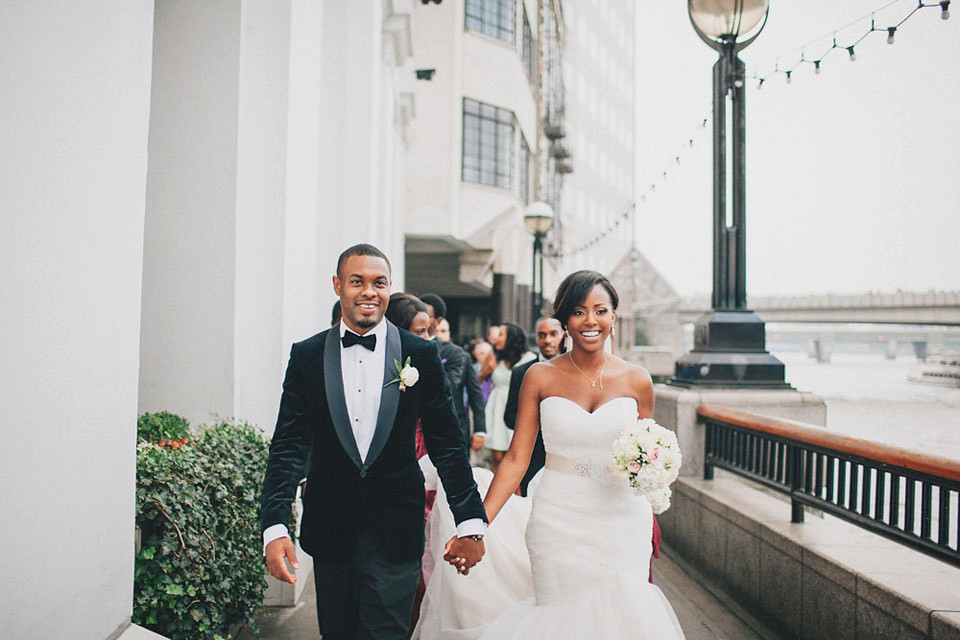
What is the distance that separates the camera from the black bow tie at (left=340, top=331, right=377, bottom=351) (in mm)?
3070

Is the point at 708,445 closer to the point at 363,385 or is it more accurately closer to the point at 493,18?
the point at 363,385

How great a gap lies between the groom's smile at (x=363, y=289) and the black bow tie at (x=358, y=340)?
0.15 feet

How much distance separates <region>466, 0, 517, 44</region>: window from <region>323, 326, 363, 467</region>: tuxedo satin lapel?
1730 centimetres

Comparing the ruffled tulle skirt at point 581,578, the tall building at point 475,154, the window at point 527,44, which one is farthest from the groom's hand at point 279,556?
the window at point 527,44

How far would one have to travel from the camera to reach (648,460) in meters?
3.17

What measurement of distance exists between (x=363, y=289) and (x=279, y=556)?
45.4 inches

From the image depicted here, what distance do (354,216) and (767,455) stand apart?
551cm

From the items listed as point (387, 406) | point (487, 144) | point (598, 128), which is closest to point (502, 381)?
point (387, 406)

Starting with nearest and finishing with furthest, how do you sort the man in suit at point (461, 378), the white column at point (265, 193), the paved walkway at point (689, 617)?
the paved walkway at point (689, 617)
the white column at point (265, 193)
the man in suit at point (461, 378)

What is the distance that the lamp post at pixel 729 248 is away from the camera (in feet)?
23.3

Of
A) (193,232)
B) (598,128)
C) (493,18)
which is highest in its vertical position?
(598,128)

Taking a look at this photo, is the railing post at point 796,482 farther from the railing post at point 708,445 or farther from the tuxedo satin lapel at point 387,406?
the tuxedo satin lapel at point 387,406

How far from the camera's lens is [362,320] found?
3072mm

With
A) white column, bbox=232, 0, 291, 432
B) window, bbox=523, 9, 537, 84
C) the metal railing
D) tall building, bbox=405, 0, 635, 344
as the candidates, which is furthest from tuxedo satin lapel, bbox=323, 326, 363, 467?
window, bbox=523, 9, 537, 84
